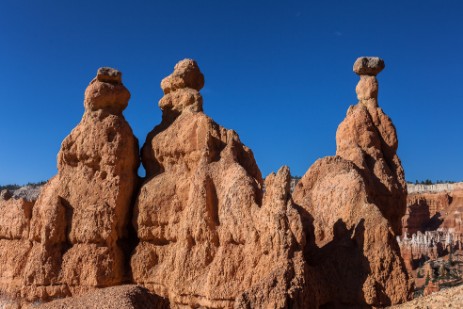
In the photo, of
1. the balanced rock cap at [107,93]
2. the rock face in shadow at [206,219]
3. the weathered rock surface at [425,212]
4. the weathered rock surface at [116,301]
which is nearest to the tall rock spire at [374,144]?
the rock face in shadow at [206,219]

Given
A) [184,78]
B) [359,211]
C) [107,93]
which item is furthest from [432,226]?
[107,93]

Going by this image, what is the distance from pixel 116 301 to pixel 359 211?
764 centimetres

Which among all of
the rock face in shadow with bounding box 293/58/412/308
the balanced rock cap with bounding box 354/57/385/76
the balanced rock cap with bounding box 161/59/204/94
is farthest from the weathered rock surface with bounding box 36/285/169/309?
the balanced rock cap with bounding box 354/57/385/76

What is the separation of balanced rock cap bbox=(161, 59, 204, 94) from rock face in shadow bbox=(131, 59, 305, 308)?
40mm

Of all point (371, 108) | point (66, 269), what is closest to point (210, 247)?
point (66, 269)

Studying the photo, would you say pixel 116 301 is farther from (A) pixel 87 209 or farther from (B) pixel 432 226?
(B) pixel 432 226

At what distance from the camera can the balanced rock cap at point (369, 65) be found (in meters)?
20.4

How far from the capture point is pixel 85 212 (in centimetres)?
1659

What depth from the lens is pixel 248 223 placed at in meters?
13.8

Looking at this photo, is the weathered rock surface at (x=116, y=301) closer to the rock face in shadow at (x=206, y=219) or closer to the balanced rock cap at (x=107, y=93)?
the rock face in shadow at (x=206, y=219)

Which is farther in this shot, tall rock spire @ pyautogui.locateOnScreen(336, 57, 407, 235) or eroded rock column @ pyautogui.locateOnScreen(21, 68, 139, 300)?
tall rock spire @ pyautogui.locateOnScreen(336, 57, 407, 235)

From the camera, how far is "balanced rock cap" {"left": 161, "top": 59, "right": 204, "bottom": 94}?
18844 millimetres

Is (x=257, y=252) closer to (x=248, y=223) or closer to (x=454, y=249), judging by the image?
(x=248, y=223)

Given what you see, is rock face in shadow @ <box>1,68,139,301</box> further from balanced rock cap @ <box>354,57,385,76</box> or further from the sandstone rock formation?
the sandstone rock formation
